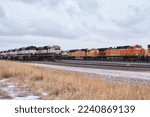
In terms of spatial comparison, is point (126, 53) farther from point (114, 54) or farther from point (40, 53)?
point (40, 53)

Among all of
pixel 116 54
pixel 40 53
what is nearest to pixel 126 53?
pixel 116 54

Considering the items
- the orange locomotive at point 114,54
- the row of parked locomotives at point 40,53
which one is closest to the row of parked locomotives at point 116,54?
the orange locomotive at point 114,54

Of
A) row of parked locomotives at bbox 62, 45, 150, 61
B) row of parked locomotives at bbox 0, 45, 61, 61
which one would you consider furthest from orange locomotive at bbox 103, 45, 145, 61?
row of parked locomotives at bbox 0, 45, 61, 61

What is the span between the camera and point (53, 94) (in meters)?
13.5

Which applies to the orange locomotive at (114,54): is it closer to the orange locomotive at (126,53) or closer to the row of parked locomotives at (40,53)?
the orange locomotive at (126,53)

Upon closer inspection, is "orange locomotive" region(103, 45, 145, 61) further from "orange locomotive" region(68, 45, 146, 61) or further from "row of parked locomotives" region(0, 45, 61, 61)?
"row of parked locomotives" region(0, 45, 61, 61)

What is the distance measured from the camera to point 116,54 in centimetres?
6519

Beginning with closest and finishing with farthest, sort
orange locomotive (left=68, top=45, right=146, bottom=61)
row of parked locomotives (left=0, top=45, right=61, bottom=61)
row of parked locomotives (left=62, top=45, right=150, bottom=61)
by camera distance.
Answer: row of parked locomotives (left=62, top=45, right=150, bottom=61) < orange locomotive (left=68, top=45, right=146, bottom=61) < row of parked locomotives (left=0, top=45, right=61, bottom=61)

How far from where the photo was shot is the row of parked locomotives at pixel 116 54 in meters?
55.8

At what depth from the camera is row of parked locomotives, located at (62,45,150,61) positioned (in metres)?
55.8

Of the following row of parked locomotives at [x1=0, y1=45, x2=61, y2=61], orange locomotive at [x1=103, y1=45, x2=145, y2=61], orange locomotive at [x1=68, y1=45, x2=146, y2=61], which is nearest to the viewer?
orange locomotive at [x1=103, y1=45, x2=145, y2=61]

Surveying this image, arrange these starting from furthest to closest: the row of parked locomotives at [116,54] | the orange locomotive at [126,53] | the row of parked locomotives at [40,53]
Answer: the row of parked locomotives at [40,53] < the orange locomotive at [126,53] < the row of parked locomotives at [116,54]

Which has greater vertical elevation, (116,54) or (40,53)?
(40,53)

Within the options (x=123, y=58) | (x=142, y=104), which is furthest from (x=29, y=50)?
(x=142, y=104)
